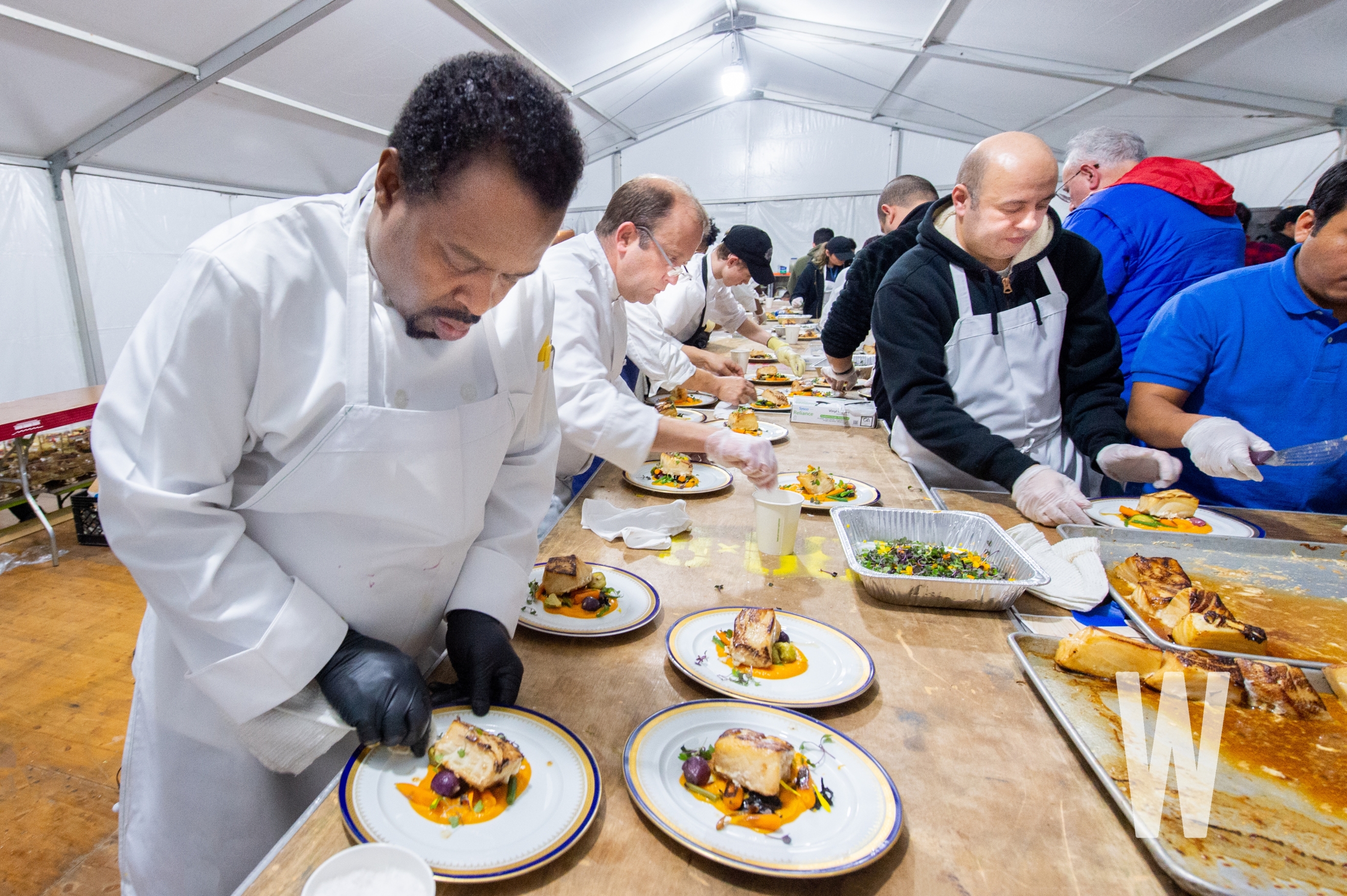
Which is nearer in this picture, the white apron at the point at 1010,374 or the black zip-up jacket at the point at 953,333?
the black zip-up jacket at the point at 953,333

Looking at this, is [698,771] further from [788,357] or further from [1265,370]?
[788,357]

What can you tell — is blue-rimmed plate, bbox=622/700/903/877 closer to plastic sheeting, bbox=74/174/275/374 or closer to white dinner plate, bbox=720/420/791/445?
white dinner plate, bbox=720/420/791/445

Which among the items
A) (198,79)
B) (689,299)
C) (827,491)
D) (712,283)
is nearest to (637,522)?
(827,491)

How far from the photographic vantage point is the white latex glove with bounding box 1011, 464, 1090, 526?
6.84 ft

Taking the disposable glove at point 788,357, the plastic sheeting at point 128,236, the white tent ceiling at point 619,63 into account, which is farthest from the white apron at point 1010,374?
the plastic sheeting at point 128,236

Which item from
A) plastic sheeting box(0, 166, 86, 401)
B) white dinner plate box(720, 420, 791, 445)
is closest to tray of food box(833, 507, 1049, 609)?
white dinner plate box(720, 420, 791, 445)

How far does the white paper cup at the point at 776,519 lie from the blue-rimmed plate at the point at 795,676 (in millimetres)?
360

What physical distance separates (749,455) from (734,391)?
1761 mm

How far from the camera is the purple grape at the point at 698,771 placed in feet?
3.30

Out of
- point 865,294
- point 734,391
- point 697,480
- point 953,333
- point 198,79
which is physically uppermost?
point 198,79

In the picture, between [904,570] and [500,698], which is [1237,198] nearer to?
[904,570]

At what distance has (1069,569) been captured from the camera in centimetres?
170

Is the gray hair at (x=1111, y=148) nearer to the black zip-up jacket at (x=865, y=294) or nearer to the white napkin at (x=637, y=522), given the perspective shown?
the black zip-up jacket at (x=865, y=294)

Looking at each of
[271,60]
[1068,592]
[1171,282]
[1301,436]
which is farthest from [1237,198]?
[271,60]
